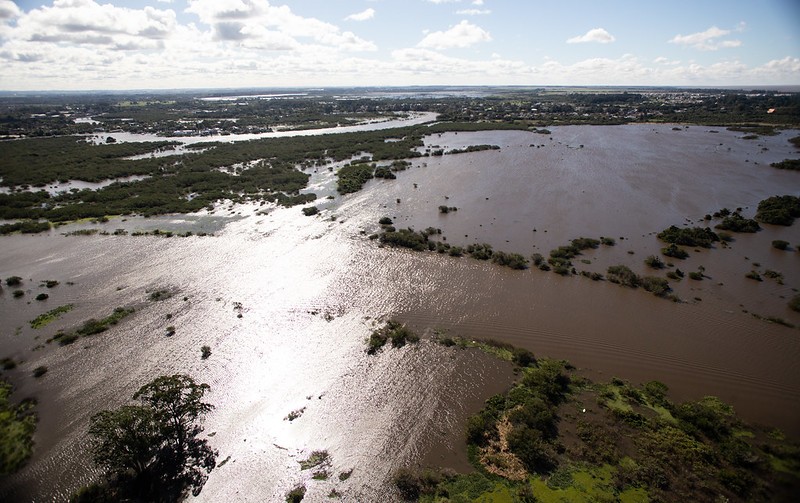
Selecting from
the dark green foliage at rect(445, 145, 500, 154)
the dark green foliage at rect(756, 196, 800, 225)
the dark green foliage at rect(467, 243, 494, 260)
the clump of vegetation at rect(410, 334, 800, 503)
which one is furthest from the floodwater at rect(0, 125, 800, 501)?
the dark green foliage at rect(445, 145, 500, 154)

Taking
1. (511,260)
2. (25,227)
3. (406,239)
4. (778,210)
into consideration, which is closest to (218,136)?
(25,227)

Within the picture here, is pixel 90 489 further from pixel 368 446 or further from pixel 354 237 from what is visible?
pixel 354 237

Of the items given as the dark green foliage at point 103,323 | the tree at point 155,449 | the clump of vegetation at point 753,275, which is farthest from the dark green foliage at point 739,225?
the dark green foliage at point 103,323

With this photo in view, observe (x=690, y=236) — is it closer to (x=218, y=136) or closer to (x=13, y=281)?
(x=13, y=281)

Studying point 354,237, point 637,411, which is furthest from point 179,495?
point 354,237

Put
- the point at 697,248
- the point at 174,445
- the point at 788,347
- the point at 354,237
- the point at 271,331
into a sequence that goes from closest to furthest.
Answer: the point at 174,445 → the point at 788,347 → the point at 271,331 → the point at 697,248 → the point at 354,237
